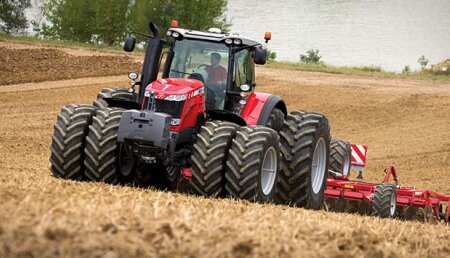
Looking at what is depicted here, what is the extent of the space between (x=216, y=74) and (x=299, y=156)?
133 cm

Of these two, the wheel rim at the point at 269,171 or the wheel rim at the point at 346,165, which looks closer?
the wheel rim at the point at 269,171

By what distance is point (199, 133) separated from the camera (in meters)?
9.73

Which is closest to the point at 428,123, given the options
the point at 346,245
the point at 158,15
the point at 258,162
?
the point at 258,162

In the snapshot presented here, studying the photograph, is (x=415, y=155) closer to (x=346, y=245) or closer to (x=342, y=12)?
(x=346, y=245)

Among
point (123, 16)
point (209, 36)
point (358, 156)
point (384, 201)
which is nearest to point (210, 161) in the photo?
point (209, 36)

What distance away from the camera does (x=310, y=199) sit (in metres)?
10.8

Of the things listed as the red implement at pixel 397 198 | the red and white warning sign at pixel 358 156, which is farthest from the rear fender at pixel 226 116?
the red and white warning sign at pixel 358 156

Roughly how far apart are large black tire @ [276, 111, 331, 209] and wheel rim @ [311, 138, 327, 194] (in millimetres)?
295

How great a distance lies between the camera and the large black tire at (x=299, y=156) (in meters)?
10.5

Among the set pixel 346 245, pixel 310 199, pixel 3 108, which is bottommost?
pixel 3 108

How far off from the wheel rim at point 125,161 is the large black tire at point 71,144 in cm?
41

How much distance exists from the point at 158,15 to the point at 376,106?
22.9 m

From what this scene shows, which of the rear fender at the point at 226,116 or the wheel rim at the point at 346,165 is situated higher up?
the rear fender at the point at 226,116

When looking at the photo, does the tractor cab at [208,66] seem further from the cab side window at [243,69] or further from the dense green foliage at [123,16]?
the dense green foliage at [123,16]
